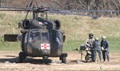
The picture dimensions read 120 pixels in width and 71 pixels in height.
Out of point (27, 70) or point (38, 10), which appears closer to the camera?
point (27, 70)

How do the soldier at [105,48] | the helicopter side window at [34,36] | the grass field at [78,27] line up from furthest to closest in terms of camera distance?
the grass field at [78,27] < the soldier at [105,48] < the helicopter side window at [34,36]

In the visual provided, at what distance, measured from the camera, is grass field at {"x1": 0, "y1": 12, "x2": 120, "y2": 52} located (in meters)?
46.2

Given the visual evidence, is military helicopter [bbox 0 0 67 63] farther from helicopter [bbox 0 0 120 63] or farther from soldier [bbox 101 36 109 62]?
soldier [bbox 101 36 109 62]

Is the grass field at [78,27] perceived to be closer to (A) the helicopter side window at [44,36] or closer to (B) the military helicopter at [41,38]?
(B) the military helicopter at [41,38]

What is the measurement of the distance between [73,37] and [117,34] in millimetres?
4971

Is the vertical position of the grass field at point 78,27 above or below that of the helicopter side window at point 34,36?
below

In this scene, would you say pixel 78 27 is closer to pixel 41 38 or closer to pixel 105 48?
pixel 105 48

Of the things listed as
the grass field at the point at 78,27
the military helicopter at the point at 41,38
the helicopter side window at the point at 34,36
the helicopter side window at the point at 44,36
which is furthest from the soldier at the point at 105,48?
the grass field at the point at 78,27

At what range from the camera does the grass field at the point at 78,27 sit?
46.2 meters

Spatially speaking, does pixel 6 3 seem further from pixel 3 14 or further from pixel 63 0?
pixel 3 14

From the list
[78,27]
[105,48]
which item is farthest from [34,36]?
[78,27]

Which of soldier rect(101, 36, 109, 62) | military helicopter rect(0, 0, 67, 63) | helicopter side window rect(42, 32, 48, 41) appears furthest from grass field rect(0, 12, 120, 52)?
helicopter side window rect(42, 32, 48, 41)

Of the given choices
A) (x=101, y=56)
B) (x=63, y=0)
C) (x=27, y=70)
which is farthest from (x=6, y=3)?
(x=27, y=70)

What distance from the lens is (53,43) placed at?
2652 cm
